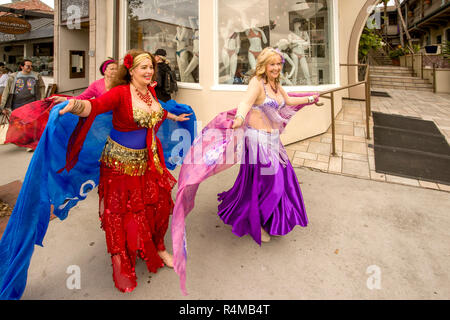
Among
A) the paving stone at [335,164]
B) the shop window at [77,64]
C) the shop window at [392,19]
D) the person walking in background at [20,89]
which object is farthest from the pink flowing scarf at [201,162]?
the shop window at [392,19]

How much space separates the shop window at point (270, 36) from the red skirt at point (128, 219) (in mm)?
3975

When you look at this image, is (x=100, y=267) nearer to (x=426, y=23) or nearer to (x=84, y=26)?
(x=84, y=26)

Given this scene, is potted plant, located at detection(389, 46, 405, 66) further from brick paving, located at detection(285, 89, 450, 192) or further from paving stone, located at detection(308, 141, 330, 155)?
paving stone, located at detection(308, 141, 330, 155)

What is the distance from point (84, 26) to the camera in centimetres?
960

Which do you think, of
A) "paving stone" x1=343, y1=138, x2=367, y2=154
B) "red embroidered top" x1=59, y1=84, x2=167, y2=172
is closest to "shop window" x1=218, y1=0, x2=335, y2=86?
"paving stone" x1=343, y1=138, x2=367, y2=154

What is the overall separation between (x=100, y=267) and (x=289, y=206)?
6.03 feet

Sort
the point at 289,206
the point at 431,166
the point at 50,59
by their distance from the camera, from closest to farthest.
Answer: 1. the point at 289,206
2. the point at 431,166
3. the point at 50,59

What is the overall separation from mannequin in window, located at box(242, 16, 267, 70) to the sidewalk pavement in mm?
3482

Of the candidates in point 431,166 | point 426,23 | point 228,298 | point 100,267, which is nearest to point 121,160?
point 100,267

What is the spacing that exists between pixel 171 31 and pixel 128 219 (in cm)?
566

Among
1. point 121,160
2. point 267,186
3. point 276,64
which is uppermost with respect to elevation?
point 276,64

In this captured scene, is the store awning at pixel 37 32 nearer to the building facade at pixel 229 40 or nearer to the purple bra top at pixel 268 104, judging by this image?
the building facade at pixel 229 40

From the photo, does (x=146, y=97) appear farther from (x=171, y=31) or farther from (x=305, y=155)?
(x=171, y=31)

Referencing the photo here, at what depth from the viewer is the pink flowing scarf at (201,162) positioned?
1834mm
